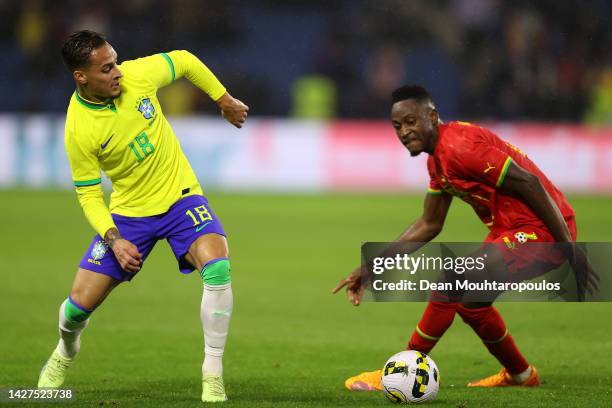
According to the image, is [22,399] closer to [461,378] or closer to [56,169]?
[461,378]

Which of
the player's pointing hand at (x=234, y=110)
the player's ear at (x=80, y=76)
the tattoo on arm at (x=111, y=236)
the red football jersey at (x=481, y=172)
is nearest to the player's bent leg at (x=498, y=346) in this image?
the red football jersey at (x=481, y=172)

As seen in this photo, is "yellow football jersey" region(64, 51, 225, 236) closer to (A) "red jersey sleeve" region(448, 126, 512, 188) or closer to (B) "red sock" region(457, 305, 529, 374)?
(A) "red jersey sleeve" region(448, 126, 512, 188)

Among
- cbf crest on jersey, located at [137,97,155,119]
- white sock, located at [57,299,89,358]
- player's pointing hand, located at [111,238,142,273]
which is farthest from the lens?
white sock, located at [57,299,89,358]

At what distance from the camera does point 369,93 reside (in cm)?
2330

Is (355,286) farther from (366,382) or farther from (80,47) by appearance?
(80,47)

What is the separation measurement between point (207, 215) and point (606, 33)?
1990 cm

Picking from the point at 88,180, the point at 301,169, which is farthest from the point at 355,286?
the point at 301,169

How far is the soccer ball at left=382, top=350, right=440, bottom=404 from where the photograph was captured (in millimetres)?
5934

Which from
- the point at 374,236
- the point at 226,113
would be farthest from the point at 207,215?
the point at 374,236

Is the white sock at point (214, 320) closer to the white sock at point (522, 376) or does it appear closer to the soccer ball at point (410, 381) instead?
the soccer ball at point (410, 381)

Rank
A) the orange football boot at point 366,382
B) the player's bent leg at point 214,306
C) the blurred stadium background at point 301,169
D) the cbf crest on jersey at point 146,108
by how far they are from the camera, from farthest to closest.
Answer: the blurred stadium background at point 301,169, the orange football boot at point 366,382, the cbf crest on jersey at point 146,108, the player's bent leg at point 214,306

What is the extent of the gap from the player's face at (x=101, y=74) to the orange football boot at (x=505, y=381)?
9.42ft

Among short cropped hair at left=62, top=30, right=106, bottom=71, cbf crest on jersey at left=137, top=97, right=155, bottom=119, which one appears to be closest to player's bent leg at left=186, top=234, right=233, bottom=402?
cbf crest on jersey at left=137, top=97, right=155, bottom=119

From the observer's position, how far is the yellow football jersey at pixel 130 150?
6105 millimetres
